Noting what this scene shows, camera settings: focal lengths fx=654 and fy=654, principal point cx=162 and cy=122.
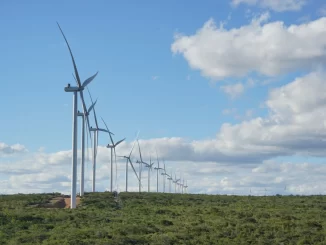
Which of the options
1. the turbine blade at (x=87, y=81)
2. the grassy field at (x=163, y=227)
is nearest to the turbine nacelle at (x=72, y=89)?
the turbine blade at (x=87, y=81)

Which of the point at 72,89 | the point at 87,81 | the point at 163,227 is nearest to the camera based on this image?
the point at 163,227

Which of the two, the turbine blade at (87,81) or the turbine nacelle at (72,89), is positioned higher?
the turbine blade at (87,81)

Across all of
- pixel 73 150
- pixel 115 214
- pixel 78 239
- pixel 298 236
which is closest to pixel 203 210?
pixel 115 214

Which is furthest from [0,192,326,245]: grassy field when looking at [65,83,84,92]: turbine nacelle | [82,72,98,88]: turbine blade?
[82,72,98,88]: turbine blade

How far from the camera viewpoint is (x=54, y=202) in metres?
90.2

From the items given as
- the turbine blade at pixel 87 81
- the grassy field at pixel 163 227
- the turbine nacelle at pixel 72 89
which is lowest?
the grassy field at pixel 163 227

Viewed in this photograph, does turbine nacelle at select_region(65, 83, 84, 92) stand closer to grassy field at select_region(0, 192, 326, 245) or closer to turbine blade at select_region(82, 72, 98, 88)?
turbine blade at select_region(82, 72, 98, 88)

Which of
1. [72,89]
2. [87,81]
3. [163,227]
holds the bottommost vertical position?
[163,227]

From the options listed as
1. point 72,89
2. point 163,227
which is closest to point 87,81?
point 72,89

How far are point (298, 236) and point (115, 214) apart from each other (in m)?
23.2

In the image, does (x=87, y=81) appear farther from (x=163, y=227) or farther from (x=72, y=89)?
(x=163, y=227)

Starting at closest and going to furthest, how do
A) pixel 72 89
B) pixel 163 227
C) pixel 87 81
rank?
pixel 163 227 → pixel 72 89 → pixel 87 81

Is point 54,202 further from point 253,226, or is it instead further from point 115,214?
point 253,226

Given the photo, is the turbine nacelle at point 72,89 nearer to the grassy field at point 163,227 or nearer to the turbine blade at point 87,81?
the turbine blade at point 87,81
